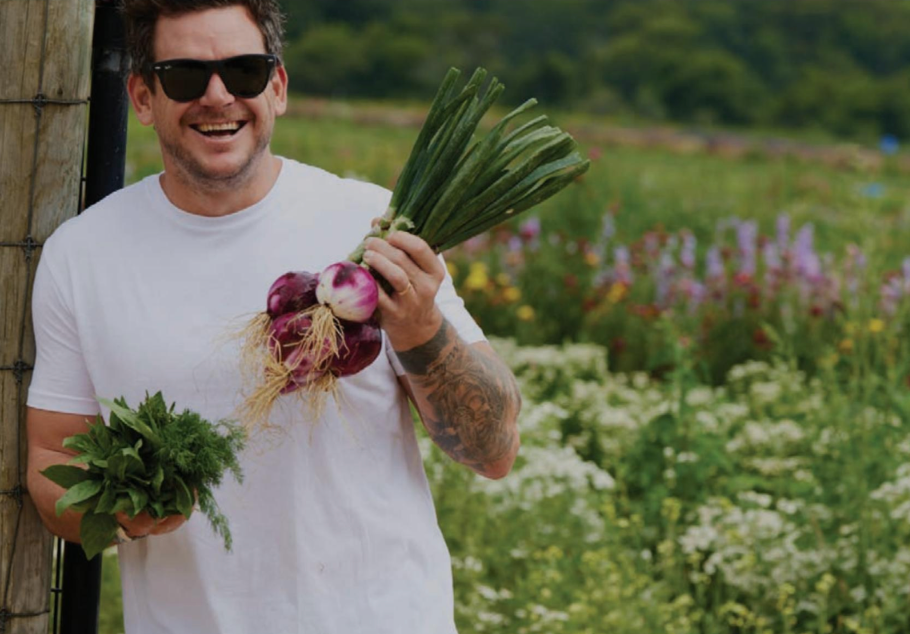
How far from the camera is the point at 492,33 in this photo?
62094 mm

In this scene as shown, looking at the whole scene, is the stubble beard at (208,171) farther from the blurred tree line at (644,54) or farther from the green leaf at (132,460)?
the blurred tree line at (644,54)

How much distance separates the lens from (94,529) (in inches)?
85.7

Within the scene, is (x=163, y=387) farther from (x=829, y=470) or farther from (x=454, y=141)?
(x=829, y=470)

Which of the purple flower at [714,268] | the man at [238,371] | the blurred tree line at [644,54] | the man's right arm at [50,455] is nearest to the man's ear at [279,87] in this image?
the man at [238,371]

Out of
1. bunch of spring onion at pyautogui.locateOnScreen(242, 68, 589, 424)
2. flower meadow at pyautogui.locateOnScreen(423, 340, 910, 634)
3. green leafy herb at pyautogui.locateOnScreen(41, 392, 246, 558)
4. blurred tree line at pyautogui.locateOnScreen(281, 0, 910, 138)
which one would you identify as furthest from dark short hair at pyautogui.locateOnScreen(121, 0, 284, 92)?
blurred tree line at pyautogui.locateOnScreen(281, 0, 910, 138)

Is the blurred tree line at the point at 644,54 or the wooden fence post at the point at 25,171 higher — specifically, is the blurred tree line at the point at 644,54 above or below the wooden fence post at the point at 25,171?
below

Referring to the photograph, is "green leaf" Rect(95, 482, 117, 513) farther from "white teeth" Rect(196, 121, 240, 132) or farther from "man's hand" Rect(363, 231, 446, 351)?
"white teeth" Rect(196, 121, 240, 132)

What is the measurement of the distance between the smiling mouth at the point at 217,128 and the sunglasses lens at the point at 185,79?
0.17ft

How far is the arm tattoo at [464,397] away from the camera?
2.27 meters

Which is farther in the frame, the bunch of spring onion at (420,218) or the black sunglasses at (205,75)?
the black sunglasses at (205,75)

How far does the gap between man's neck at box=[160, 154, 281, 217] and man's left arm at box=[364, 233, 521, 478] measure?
34 cm

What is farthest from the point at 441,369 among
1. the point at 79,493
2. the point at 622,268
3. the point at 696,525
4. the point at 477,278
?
the point at 622,268

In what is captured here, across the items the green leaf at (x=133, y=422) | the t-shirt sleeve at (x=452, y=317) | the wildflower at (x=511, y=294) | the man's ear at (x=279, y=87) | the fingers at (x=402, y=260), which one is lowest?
the wildflower at (x=511, y=294)

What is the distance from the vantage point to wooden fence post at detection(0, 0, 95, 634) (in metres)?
2.53
